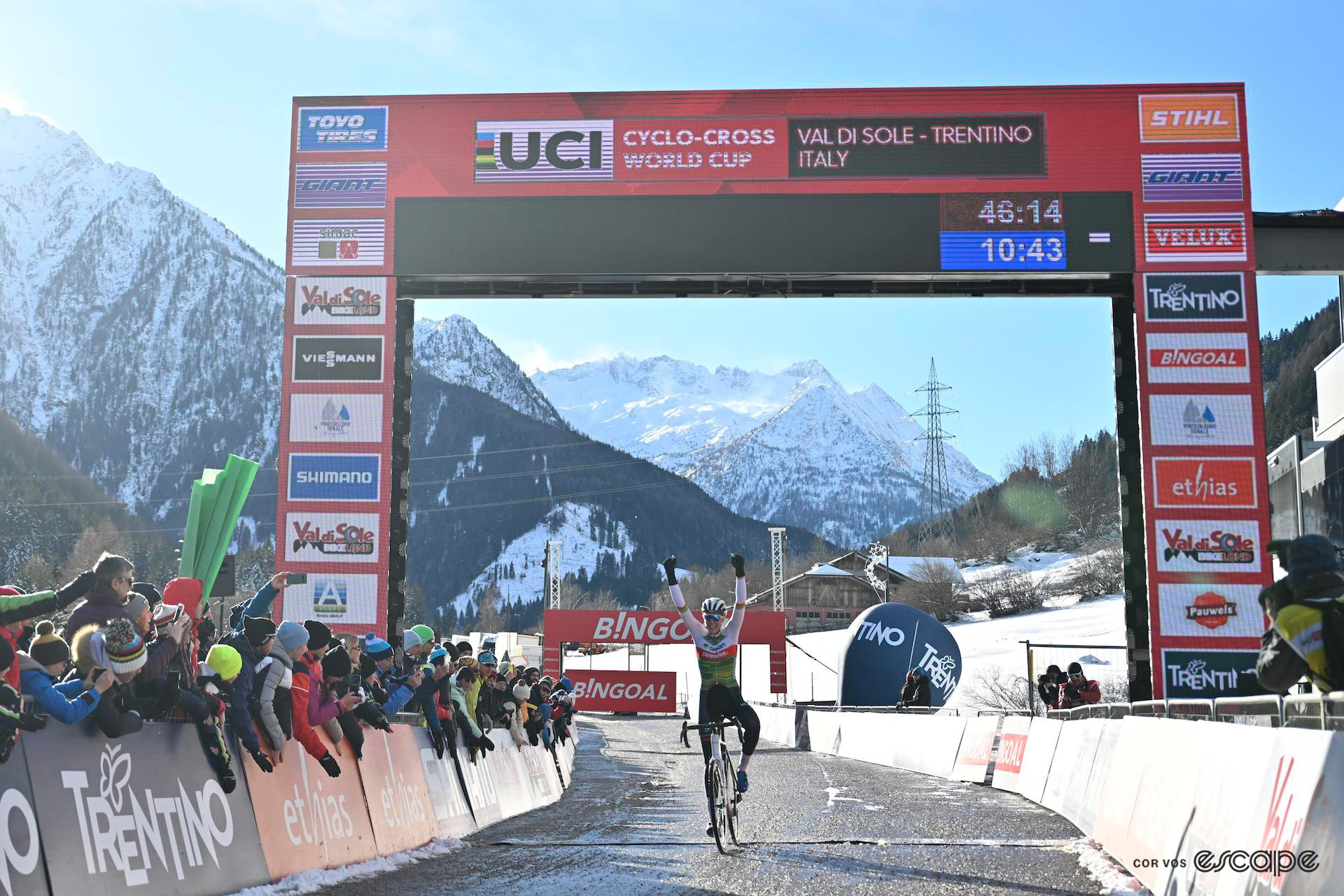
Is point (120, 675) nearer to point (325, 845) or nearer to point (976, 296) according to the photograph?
point (325, 845)

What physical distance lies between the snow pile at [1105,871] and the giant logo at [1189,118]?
16021 millimetres

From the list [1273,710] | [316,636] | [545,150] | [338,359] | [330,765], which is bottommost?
[330,765]

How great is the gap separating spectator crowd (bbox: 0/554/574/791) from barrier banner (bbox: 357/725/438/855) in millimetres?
220

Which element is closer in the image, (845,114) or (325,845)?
(325,845)

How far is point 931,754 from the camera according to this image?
21.8 meters

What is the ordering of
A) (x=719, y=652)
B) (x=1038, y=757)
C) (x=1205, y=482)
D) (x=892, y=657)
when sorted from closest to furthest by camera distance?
(x=719, y=652) < (x=1038, y=757) < (x=1205, y=482) < (x=892, y=657)

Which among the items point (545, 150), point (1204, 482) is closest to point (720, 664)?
point (1204, 482)

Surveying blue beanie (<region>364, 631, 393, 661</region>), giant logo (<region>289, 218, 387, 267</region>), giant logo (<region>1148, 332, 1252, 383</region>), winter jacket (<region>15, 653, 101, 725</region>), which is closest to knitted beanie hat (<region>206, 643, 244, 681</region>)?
winter jacket (<region>15, 653, 101, 725</region>)

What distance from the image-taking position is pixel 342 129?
77.5ft

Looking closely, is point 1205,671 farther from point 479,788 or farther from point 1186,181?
point 479,788

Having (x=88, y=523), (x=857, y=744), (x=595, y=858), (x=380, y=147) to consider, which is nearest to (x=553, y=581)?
(x=857, y=744)

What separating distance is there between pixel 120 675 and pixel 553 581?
62.7 meters

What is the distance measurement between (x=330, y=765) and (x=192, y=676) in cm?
132

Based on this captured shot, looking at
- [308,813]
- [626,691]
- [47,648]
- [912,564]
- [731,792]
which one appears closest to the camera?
[47,648]
